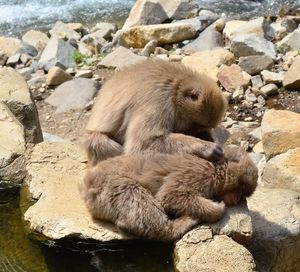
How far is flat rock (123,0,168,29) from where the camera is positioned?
1115 centimetres

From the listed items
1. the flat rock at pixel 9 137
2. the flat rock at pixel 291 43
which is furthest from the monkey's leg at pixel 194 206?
the flat rock at pixel 291 43

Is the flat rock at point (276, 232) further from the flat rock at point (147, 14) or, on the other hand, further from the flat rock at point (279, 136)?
the flat rock at point (147, 14)

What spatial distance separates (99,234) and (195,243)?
0.54 m

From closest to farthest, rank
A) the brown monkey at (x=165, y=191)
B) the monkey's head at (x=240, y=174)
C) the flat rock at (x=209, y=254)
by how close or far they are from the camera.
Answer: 1. the flat rock at (x=209, y=254)
2. the brown monkey at (x=165, y=191)
3. the monkey's head at (x=240, y=174)

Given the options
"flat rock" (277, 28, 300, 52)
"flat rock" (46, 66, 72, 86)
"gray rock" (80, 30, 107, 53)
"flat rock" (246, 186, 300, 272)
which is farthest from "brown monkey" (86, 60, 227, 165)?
"gray rock" (80, 30, 107, 53)

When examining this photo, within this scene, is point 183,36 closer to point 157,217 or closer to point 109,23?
point 109,23

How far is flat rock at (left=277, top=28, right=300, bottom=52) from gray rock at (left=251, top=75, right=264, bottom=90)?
45.3 inches

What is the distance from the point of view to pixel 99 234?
11.9 feet

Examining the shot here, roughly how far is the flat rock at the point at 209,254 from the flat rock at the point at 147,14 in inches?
314

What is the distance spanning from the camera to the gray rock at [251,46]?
8.87 metres

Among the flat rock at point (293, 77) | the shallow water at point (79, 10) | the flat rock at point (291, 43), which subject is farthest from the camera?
the shallow water at point (79, 10)

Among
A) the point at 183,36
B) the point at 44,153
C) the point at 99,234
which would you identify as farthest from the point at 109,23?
the point at 99,234

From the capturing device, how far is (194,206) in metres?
3.51

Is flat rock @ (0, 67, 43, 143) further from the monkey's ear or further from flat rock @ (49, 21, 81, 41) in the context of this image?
flat rock @ (49, 21, 81, 41)
